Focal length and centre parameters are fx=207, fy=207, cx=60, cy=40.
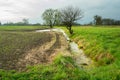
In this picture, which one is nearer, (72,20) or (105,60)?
(105,60)

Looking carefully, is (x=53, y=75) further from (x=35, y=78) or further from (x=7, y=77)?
(x=7, y=77)

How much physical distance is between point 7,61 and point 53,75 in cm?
587

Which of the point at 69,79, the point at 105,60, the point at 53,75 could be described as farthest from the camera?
the point at 105,60

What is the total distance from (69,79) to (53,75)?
4.09 feet

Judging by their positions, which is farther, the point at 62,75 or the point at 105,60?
A: the point at 105,60

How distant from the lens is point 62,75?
11703mm

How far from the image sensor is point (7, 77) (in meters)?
11.6

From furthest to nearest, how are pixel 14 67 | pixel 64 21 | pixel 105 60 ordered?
1. pixel 64 21
2. pixel 105 60
3. pixel 14 67

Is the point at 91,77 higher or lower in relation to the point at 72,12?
lower

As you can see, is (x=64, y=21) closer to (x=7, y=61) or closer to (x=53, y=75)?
(x=7, y=61)

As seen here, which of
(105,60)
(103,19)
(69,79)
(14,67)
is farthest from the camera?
(103,19)

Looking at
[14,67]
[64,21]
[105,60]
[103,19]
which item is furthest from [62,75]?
[103,19]

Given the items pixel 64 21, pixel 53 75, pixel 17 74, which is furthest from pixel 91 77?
pixel 64 21

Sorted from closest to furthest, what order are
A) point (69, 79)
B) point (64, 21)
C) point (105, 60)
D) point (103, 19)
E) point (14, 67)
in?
point (69, 79) < point (14, 67) < point (105, 60) < point (64, 21) < point (103, 19)
